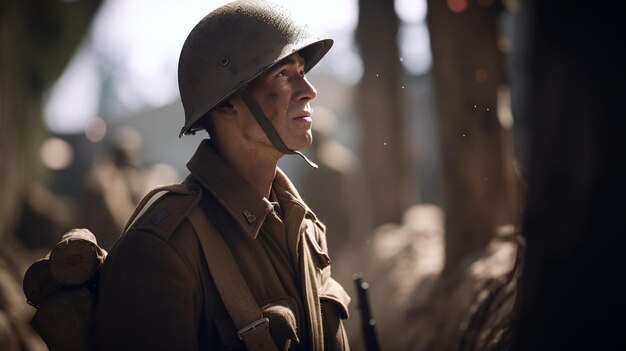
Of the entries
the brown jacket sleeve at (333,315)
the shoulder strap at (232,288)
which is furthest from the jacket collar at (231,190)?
the brown jacket sleeve at (333,315)

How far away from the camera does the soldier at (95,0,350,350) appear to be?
2.70 metres

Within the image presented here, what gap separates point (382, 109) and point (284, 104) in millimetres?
8717

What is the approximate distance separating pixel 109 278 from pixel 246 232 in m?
0.65

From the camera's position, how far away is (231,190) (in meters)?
3.12

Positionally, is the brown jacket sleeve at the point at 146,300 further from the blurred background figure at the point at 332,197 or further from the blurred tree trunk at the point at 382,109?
the blurred tree trunk at the point at 382,109

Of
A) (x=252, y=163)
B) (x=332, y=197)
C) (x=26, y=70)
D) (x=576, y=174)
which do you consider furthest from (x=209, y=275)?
(x=26, y=70)

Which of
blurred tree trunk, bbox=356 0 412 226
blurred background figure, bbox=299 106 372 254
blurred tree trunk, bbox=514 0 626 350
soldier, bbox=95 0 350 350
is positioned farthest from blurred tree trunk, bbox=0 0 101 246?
blurred tree trunk, bbox=514 0 626 350

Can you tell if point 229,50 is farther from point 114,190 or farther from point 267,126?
point 114,190

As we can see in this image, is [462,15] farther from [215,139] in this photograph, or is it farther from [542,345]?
[542,345]

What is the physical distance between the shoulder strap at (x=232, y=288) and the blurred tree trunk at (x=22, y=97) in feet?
15.4

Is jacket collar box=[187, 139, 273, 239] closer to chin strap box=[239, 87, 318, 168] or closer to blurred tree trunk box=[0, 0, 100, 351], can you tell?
chin strap box=[239, 87, 318, 168]

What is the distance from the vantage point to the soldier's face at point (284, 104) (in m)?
3.23

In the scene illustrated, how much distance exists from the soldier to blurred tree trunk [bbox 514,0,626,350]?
118cm

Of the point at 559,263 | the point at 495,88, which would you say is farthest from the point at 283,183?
→ the point at 495,88
